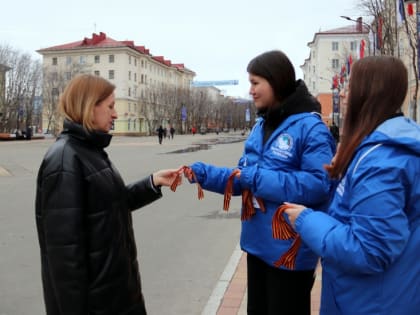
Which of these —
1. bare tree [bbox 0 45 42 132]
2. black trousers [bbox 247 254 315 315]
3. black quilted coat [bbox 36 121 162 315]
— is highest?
bare tree [bbox 0 45 42 132]

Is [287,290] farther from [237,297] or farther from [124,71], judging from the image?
[124,71]

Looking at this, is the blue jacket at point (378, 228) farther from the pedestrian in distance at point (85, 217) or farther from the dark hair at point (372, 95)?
the pedestrian in distance at point (85, 217)

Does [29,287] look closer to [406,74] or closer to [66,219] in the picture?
[66,219]

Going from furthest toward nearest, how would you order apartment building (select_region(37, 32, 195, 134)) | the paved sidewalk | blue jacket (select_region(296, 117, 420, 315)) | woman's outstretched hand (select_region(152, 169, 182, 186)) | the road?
apartment building (select_region(37, 32, 195, 134)), the road, the paved sidewalk, woman's outstretched hand (select_region(152, 169, 182, 186)), blue jacket (select_region(296, 117, 420, 315))

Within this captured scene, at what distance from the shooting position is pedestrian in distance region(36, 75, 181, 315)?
7.15 ft

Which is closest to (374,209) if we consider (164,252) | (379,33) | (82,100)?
(82,100)

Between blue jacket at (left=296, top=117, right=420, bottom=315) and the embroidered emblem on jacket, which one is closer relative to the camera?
blue jacket at (left=296, top=117, right=420, bottom=315)

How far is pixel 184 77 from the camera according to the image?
401 ft

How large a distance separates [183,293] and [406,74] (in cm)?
356

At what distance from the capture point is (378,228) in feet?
5.31

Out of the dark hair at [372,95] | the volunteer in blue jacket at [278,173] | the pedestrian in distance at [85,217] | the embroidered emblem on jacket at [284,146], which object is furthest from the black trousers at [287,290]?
the dark hair at [372,95]

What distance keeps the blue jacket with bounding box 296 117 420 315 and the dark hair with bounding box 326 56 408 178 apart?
7cm

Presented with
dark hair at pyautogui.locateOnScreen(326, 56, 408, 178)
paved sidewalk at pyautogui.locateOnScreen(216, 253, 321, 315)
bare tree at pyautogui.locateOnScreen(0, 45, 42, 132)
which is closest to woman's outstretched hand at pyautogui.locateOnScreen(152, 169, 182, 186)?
dark hair at pyautogui.locateOnScreen(326, 56, 408, 178)

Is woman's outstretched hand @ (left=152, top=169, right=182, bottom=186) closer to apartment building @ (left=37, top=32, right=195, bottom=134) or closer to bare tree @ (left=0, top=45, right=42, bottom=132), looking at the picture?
bare tree @ (left=0, top=45, right=42, bottom=132)
